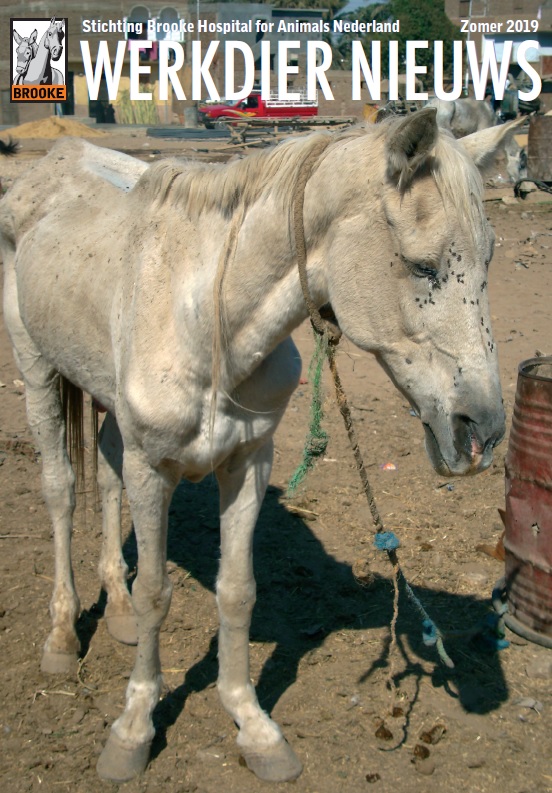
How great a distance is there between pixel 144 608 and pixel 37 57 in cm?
3826

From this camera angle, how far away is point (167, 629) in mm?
3867

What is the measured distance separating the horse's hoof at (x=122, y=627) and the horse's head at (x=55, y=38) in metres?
37.1

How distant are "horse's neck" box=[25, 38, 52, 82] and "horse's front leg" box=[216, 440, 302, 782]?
36545 millimetres

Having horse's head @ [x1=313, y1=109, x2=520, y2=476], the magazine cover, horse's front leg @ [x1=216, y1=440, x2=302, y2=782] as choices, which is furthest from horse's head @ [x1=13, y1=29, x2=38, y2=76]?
horse's head @ [x1=313, y1=109, x2=520, y2=476]

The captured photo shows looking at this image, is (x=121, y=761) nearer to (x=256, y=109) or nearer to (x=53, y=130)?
(x=53, y=130)

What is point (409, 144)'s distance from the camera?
212cm

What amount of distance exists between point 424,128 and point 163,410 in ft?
3.95

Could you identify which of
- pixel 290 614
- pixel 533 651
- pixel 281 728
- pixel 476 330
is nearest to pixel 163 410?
pixel 476 330

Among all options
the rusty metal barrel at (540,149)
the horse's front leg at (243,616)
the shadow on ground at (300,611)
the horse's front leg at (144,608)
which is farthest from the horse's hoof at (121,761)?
the rusty metal barrel at (540,149)

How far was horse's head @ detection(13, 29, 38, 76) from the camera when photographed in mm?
34469

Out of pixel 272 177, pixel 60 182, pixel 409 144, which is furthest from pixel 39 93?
pixel 409 144

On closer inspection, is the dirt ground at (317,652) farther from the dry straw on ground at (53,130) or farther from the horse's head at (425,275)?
the dry straw on ground at (53,130)

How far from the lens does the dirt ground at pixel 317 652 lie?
9.82ft

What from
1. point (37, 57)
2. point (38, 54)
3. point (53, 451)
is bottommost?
point (53, 451)
